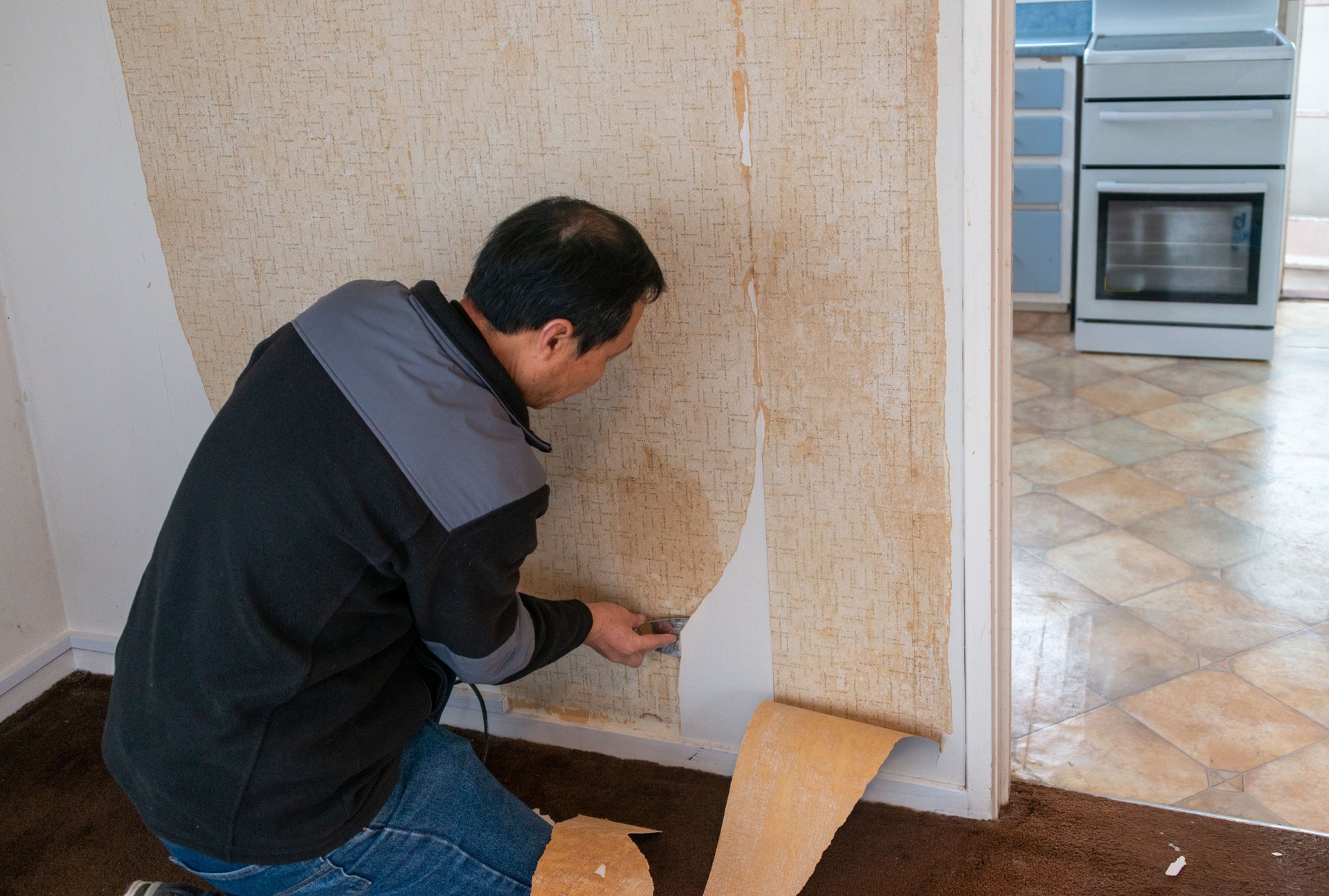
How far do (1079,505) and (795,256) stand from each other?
1.69 metres

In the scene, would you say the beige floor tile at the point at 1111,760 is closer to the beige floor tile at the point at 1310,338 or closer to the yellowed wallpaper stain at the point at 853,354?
the yellowed wallpaper stain at the point at 853,354

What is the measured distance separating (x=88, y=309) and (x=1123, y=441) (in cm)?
275

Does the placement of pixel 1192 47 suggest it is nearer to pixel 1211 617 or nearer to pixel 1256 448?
pixel 1256 448

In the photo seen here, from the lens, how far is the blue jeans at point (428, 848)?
148cm

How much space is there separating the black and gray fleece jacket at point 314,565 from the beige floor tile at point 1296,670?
1.64 metres

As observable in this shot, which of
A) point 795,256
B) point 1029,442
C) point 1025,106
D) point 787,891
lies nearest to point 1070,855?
point 787,891

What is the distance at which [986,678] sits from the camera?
1908mm

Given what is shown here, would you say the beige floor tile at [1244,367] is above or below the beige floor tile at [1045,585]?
above

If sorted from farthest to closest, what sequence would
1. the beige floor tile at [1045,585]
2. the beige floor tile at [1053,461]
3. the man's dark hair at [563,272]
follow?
the beige floor tile at [1053,461] < the beige floor tile at [1045,585] < the man's dark hair at [563,272]

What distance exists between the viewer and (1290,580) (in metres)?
2.72

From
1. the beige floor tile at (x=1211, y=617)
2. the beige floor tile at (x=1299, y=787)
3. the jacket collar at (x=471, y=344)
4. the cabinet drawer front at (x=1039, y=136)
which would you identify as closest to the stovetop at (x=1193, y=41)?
the cabinet drawer front at (x=1039, y=136)

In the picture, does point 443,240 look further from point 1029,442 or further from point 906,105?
point 1029,442

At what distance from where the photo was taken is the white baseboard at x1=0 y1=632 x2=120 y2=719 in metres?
2.50

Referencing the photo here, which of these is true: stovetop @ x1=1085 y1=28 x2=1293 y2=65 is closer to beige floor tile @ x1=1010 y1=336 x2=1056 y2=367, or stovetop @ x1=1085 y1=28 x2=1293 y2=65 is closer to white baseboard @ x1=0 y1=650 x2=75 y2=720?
beige floor tile @ x1=1010 y1=336 x2=1056 y2=367
